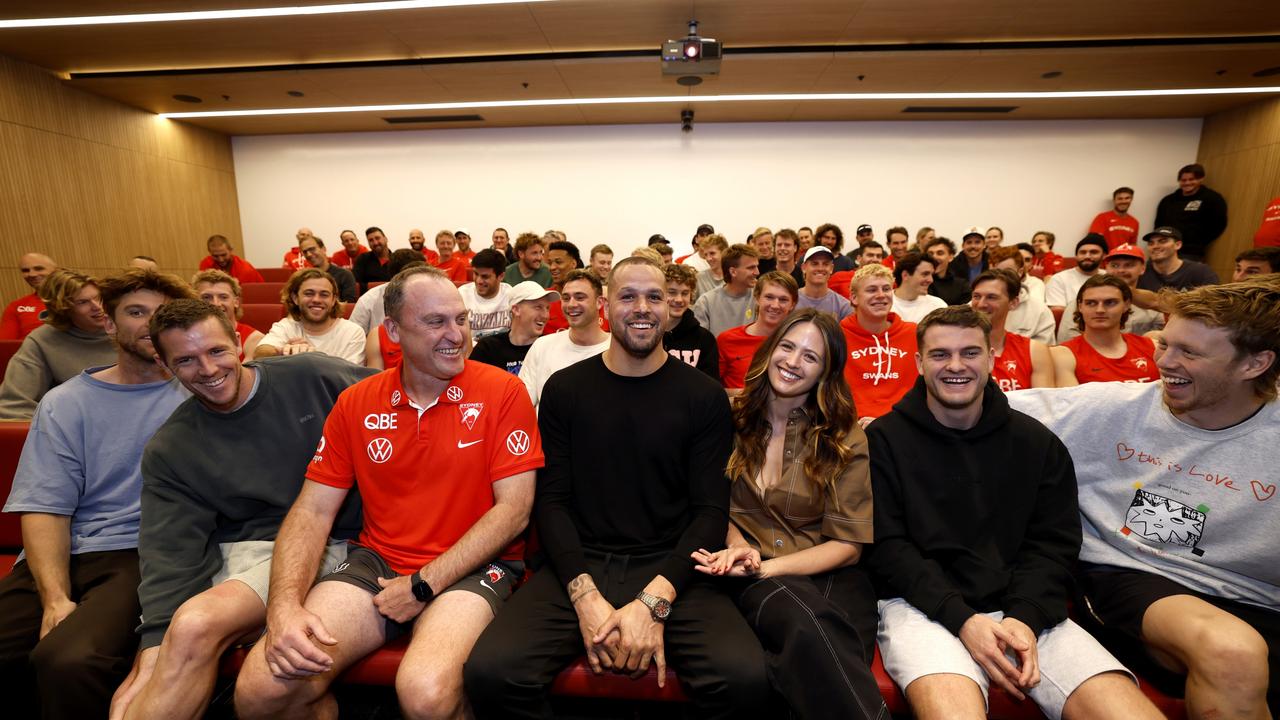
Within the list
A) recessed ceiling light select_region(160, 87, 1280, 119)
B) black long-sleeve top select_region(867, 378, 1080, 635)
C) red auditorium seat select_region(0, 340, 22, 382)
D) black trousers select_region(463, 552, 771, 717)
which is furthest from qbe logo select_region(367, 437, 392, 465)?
recessed ceiling light select_region(160, 87, 1280, 119)

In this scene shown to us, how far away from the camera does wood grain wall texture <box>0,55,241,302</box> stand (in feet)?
21.2

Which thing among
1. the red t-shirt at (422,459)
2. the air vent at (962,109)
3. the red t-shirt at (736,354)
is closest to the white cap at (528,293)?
the red t-shirt at (736,354)

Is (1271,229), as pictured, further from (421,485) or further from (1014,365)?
(421,485)

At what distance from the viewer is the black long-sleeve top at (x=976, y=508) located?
4.99ft

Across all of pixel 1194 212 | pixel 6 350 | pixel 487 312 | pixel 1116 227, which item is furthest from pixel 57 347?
pixel 1194 212

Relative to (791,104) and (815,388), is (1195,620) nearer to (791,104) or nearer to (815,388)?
(815,388)

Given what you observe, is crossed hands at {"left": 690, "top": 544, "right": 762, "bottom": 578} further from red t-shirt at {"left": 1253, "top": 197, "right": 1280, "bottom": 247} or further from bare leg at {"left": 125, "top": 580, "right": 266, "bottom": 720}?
red t-shirt at {"left": 1253, "top": 197, "right": 1280, "bottom": 247}

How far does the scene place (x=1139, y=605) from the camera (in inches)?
56.4

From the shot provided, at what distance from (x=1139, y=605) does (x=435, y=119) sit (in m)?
9.42

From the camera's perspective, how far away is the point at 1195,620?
4.30ft

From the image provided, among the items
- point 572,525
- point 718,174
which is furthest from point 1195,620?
point 718,174

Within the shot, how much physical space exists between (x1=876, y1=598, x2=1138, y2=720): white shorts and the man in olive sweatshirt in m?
1.68

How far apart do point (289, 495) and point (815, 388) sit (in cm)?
172

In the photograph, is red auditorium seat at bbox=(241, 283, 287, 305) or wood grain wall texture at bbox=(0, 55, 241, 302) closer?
red auditorium seat at bbox=(241, 283, 287, 305)
